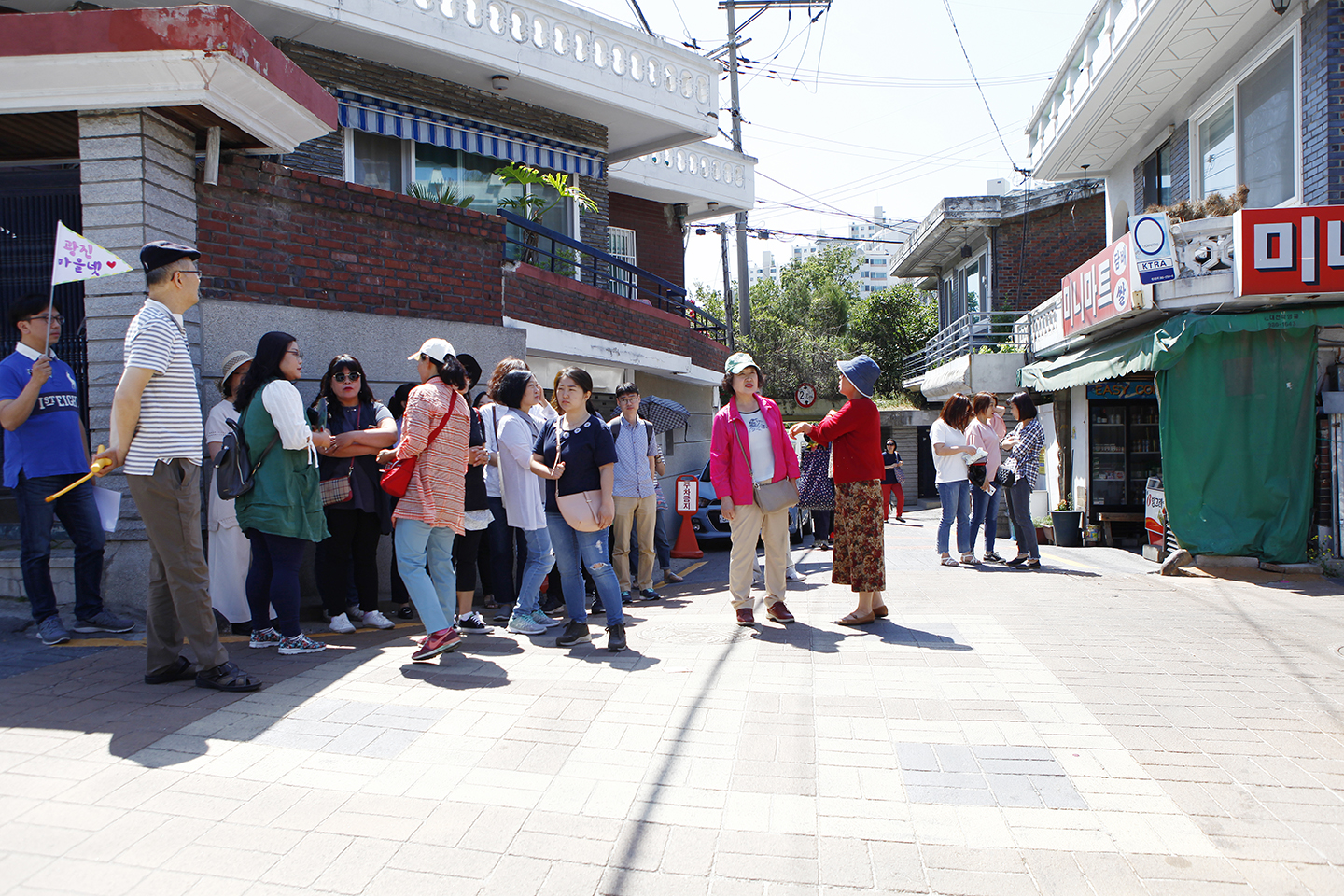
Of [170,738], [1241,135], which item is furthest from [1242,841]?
[1241,135]

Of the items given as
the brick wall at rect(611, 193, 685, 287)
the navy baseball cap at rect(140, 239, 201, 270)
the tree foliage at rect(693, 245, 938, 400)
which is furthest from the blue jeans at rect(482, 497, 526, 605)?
the tree foliage at rect(693, 245, 938, 400)

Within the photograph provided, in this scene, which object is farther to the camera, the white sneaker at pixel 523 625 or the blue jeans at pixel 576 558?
the white sneaker at pixel 523 625

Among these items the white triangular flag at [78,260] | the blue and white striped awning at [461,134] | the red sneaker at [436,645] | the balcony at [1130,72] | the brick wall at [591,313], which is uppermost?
the balcony at [1130,72]

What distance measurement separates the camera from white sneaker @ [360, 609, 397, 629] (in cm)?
601

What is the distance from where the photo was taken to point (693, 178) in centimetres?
1719

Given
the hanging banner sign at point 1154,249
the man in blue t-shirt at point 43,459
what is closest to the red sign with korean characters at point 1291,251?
the hanging banner sign at point 1154,249

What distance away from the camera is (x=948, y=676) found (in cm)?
488

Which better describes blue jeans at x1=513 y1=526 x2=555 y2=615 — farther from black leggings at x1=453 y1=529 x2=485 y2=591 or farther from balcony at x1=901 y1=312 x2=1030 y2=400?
balcony at x1=901 y1=312 x2=1030 y2=400

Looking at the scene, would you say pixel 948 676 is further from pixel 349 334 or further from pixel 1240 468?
pixel 1240 468

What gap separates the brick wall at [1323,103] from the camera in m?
8.94

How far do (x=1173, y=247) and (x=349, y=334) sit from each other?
8.53m

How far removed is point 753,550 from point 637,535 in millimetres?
2163

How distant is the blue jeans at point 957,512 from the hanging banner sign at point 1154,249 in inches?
119

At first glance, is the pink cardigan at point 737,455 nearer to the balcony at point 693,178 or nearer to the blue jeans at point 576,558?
the blue jeans at point 576,558
